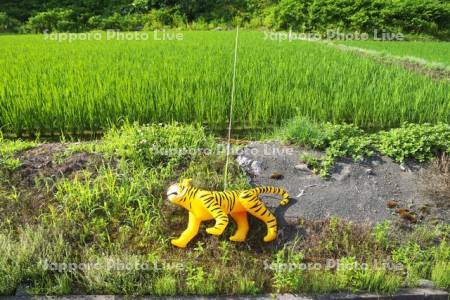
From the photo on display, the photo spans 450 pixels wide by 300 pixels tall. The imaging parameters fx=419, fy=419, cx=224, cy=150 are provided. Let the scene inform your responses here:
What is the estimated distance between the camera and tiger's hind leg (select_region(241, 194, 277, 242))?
9.70 feet

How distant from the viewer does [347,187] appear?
3680 mm

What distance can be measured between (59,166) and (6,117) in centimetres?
159

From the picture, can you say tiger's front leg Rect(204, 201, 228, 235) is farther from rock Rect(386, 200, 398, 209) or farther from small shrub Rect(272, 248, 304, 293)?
rock Rect(386, 200, 398, 209)

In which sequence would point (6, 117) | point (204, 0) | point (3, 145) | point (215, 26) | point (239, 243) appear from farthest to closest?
1. point (204, 0)
2. point (215, 26)
3. point (6, 117)
4. point (3, 145)
5. point (239, 243)

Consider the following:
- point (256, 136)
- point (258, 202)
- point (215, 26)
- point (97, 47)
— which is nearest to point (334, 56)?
point (256, 136)

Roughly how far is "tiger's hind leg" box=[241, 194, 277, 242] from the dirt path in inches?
12.9

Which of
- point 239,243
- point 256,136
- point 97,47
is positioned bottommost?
point 239,243

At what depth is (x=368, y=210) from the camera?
11.5 feet

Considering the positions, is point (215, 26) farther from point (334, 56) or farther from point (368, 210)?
point (368, 210)

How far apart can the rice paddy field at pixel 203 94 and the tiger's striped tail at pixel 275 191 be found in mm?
1763

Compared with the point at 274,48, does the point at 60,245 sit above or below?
below

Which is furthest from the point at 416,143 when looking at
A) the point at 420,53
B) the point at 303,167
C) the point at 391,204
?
the point at 420,53

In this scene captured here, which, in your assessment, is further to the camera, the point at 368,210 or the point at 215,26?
the point at 215,26

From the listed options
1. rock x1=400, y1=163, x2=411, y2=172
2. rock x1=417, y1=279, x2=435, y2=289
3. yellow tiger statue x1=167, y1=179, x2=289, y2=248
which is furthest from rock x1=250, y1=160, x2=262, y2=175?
rock x1=417, y1=279, x2=435, y2=289
